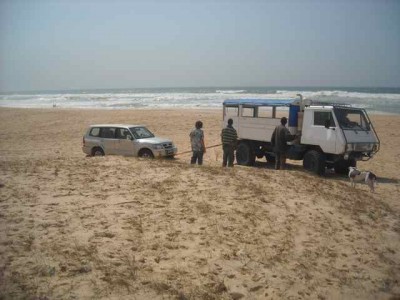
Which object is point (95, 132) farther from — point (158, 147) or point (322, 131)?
point (322, 131)

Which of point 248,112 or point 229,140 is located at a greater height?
point 248,112

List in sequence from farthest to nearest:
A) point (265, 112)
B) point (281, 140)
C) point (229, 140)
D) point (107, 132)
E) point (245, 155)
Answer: point (107, 132) → point (245, 155) → point (265, 112) → point (229, 140) → point (281, 140)

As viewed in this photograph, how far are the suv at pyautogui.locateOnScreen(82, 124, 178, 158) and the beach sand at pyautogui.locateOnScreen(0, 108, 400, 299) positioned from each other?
2.88 metres

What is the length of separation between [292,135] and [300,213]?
5.40 m

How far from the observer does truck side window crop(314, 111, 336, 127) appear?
443 inches

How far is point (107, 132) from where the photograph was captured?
1410 cm

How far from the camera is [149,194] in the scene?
25.4 feet

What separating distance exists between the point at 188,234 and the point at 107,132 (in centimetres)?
884

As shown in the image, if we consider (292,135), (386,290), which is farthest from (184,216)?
(292,135)

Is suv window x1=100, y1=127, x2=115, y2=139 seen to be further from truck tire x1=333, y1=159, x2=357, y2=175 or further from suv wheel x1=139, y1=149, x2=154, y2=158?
truck tire x1=333, y1=159, x2=357, y2=175

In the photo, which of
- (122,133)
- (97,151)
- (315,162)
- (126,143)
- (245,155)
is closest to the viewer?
(315,162)

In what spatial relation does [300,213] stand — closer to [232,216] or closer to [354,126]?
[232,216]

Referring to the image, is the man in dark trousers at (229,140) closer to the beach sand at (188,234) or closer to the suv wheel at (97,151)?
the beach sand at (188,234)

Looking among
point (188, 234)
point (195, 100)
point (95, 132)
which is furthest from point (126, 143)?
point (195, 100)
